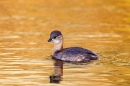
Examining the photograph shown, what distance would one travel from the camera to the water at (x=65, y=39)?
45.8 ft

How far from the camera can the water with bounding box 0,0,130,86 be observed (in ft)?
45.8

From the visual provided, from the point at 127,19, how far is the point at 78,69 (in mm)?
7878

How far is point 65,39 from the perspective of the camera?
18797 millimetres

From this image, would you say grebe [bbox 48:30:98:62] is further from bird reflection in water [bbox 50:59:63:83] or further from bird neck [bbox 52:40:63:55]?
bird reflection in water [bbox 50:59:63:83]

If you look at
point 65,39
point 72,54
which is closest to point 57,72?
point 72,54

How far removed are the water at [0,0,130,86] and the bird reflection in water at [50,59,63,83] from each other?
0.02 meters

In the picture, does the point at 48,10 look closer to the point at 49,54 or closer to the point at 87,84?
the point at 49,54

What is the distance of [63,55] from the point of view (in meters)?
16.4

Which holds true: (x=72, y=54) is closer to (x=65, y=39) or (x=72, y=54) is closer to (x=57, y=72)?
(x=57, y=72)

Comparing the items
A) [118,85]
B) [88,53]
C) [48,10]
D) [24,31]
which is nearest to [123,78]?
[118,85]

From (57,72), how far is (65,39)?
4234 millimetres

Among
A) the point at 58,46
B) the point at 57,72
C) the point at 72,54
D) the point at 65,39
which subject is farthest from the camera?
the point at 65,39

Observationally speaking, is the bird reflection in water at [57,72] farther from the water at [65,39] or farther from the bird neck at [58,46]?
the bird neck at [58,46]

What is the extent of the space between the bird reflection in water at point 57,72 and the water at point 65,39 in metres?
0.02
